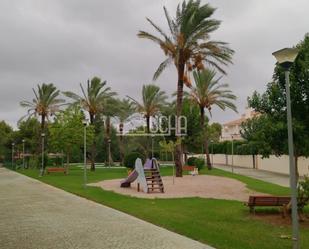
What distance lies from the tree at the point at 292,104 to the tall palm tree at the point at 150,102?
33184 millimetres

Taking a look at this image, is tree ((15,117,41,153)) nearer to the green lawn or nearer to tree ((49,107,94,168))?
tree ((49,107,94,168))

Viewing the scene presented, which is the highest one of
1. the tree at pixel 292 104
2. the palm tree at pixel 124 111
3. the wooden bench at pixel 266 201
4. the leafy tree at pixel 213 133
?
the palm tree at pixel 124 111

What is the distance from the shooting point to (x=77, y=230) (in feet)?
35.1

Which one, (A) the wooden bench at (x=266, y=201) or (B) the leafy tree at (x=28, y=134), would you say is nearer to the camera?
(A) the wooden bench at (x=266, y=201)

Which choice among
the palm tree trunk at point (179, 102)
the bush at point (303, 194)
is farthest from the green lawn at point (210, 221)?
the palm tree trunk at point (179, 102)

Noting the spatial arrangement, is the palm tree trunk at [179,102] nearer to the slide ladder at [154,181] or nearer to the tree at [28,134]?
the slide ladder at [154,181]

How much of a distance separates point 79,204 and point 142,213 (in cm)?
366

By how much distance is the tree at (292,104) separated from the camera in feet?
41.4

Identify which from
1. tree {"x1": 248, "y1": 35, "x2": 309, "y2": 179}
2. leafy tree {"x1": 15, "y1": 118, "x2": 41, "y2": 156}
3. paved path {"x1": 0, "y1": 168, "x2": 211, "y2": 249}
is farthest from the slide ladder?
leafy tree {"x1": 15, "y1": 118, "x2": 41, "y2": 156}

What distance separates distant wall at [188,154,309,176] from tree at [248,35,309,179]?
1356 cm

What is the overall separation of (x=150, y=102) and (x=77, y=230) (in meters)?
36.5

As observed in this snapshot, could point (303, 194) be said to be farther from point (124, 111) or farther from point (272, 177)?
point (124, 111)

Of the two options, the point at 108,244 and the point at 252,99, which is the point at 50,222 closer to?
the point at 108,244

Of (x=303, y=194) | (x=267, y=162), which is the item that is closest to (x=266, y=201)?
(x=303, y=194)
